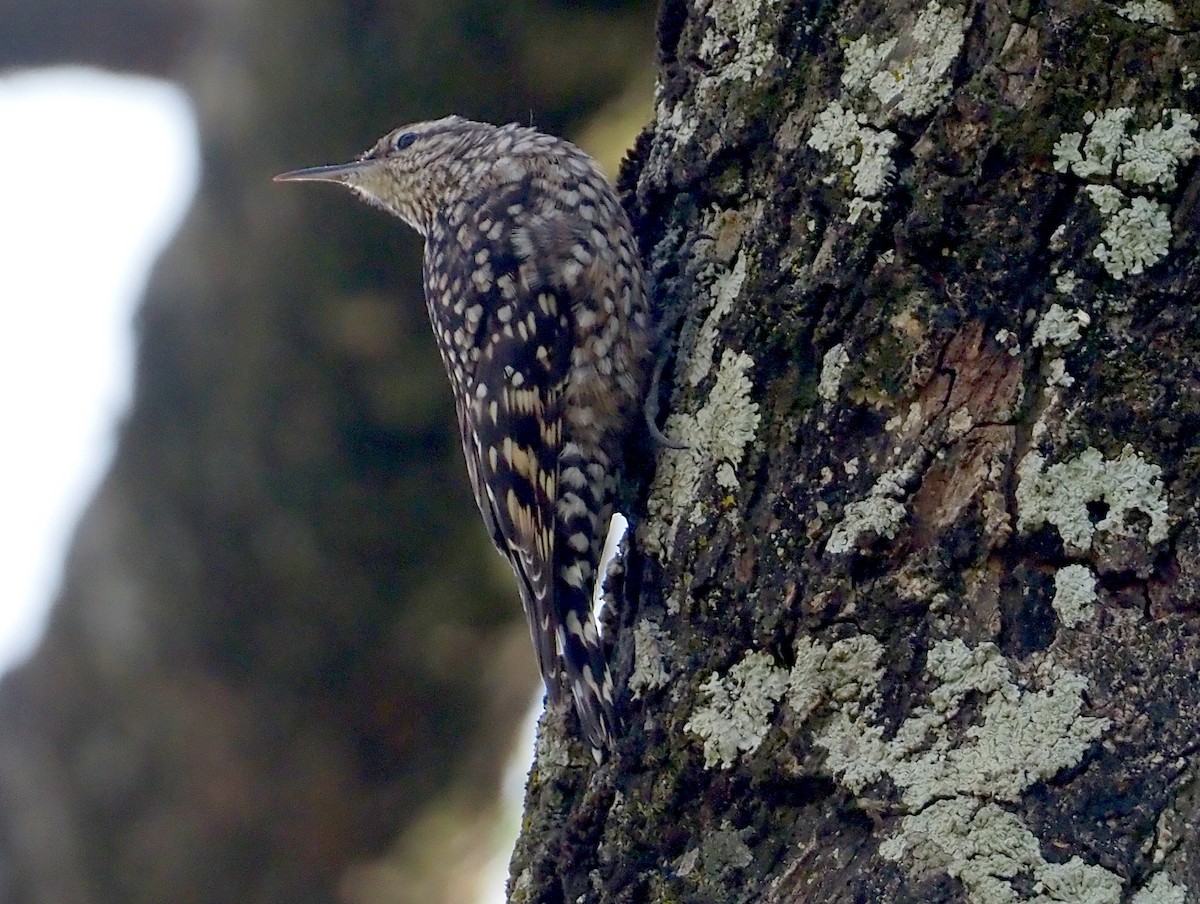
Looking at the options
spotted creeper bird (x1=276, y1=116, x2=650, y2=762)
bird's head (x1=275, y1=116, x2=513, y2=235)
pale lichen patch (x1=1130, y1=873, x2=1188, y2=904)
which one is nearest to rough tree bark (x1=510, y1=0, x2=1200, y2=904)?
pale lichen patch (x1=1130, y1=873, x2=1188, y2=904)

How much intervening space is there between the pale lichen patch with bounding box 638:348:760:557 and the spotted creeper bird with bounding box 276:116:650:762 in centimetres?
30

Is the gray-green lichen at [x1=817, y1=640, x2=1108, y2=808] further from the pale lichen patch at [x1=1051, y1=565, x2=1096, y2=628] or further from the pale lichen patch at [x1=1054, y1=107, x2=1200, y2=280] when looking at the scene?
the pale lichen patch at [x1=1054, y1=107, x2=1200, y2=280]

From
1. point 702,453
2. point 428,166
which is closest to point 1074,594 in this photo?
point 702,453

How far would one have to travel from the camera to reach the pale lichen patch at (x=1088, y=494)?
1.74m

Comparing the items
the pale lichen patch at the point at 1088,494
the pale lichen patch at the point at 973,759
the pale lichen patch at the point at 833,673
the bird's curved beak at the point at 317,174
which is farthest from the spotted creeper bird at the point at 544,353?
the pale lichen patch at the point at 1088,494

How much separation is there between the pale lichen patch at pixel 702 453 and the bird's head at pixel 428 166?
130cm

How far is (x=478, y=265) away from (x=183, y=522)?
38.8 inches

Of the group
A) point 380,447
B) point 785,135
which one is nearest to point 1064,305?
point 785,135

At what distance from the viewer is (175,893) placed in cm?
283

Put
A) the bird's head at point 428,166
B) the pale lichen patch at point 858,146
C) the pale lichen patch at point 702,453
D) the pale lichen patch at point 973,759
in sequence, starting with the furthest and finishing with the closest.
Result: the bird's head at point 428,166 → the pale lichen patch at point 702,453 → the pale lichen patch at point 858,146 → the pale lichen patch at point 973,759

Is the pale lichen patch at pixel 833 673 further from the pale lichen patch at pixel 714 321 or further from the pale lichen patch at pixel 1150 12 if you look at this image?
the pale lichen patch at pixel 1150 12

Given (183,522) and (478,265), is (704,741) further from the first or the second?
→ (478,265)

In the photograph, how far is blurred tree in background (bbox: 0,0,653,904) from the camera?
281cm

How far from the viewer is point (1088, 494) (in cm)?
177
